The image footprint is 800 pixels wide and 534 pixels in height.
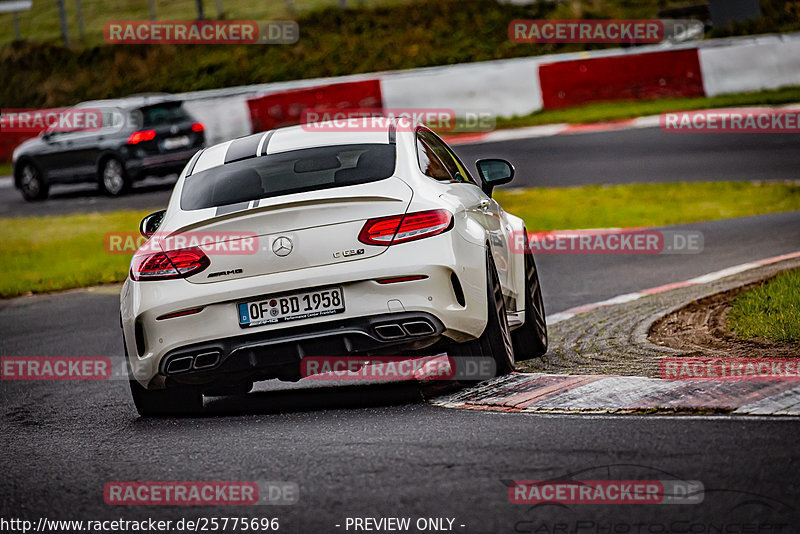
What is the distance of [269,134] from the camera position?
7.92 metres

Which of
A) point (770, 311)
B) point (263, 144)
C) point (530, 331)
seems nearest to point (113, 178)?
point (263, 144)

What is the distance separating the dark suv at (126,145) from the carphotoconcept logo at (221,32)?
1224 centimetres

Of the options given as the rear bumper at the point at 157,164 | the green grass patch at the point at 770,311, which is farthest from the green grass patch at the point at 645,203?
the rear bumper at the point at 157,164

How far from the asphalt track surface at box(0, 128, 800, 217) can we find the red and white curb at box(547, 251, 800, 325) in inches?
250

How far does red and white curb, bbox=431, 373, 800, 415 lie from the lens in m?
5.88

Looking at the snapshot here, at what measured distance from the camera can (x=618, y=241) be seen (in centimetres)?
1428

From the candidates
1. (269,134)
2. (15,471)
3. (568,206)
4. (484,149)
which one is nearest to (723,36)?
(484,149)

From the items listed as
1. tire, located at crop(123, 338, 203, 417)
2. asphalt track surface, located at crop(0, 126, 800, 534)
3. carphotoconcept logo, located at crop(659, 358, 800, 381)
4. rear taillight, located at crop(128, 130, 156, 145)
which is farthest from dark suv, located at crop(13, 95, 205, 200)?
carphotoconcept logo, located at crop(659, 358, 800, 381)

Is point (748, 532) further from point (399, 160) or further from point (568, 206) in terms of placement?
point (568, 206)

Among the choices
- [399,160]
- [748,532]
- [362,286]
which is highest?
[399,160]

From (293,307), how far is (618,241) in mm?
8272

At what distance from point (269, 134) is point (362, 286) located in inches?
69.9

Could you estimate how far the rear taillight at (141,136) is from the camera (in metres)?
22.4

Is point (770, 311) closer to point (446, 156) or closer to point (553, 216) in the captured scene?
point (446, 156)
